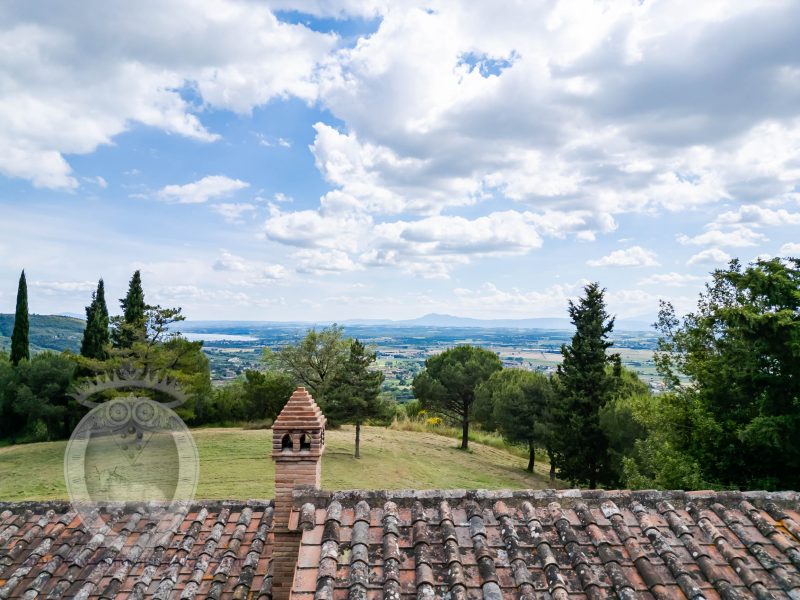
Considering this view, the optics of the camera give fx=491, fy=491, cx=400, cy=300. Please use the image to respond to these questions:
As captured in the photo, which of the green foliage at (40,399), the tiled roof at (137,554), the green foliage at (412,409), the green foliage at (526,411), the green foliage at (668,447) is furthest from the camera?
the green foliage at (412,409)

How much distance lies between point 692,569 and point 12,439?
46609 millimetres

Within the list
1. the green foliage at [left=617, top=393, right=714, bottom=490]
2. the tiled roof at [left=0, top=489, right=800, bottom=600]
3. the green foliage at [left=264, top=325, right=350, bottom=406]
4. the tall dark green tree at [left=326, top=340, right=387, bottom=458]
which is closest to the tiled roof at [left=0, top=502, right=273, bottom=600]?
the tiled roof at [left=0, top=489, right=800, bottom=600]

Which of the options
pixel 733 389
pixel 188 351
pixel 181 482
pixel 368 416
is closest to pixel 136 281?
pixel 188 351

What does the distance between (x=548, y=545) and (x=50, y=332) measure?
14119 centimetres

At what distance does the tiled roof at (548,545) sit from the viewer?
13.5 feet

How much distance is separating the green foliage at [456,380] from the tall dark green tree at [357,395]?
1086cm

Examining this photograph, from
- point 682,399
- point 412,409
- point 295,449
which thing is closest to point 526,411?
point 682,399

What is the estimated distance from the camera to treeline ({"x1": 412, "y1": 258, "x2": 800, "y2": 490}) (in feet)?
48.5

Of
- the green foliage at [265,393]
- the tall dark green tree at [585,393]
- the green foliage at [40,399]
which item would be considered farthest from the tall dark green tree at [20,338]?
the tall dark green tree at [585,393]

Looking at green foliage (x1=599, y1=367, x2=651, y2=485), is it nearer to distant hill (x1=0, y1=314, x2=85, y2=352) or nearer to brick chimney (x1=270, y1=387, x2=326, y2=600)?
brick chimney (x1=270, y1=387, x2=326, y2=600)

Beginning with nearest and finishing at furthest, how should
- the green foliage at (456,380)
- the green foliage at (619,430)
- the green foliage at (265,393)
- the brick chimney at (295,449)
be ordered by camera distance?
the brick chimney at (295,449)
the green foliage at (619,430)
the green foliage at (265,393)
the green foliage at (456,380)

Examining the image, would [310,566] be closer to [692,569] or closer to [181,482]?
[692,569]

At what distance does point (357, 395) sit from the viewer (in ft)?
98.6

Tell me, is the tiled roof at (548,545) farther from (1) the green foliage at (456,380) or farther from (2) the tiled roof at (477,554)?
(1) the green foliage at (456,380)
